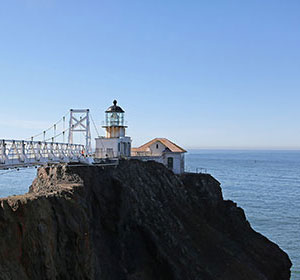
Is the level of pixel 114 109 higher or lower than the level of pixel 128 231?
higher

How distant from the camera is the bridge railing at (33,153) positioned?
18422 mm

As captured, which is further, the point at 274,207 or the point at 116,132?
the point at 274,207

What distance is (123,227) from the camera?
27.8 m

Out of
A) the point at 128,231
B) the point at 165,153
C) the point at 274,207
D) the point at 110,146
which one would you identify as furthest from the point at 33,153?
the point at 274,207

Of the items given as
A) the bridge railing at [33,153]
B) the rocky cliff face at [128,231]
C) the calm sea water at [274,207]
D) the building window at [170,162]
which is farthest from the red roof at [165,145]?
the bridge railing at [33,153]

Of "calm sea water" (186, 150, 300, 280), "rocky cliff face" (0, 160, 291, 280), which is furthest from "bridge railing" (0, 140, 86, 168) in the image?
"calm sea water" (186, 150, 300, 280)

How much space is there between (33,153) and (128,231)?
10.0 meters

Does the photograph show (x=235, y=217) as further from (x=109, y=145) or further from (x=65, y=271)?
(x=65, y=271)

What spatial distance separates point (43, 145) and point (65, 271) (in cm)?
727

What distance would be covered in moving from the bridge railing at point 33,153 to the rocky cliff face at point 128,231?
130 centimetres

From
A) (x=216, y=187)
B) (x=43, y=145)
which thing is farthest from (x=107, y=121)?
(x=43, y=145)

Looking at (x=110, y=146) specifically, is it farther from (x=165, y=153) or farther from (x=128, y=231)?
(x=128, y=231)

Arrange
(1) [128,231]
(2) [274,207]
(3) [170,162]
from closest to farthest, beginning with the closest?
(1) [128,231] → (3) [170,162] → (2) [274,207]

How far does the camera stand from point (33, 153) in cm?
2127
